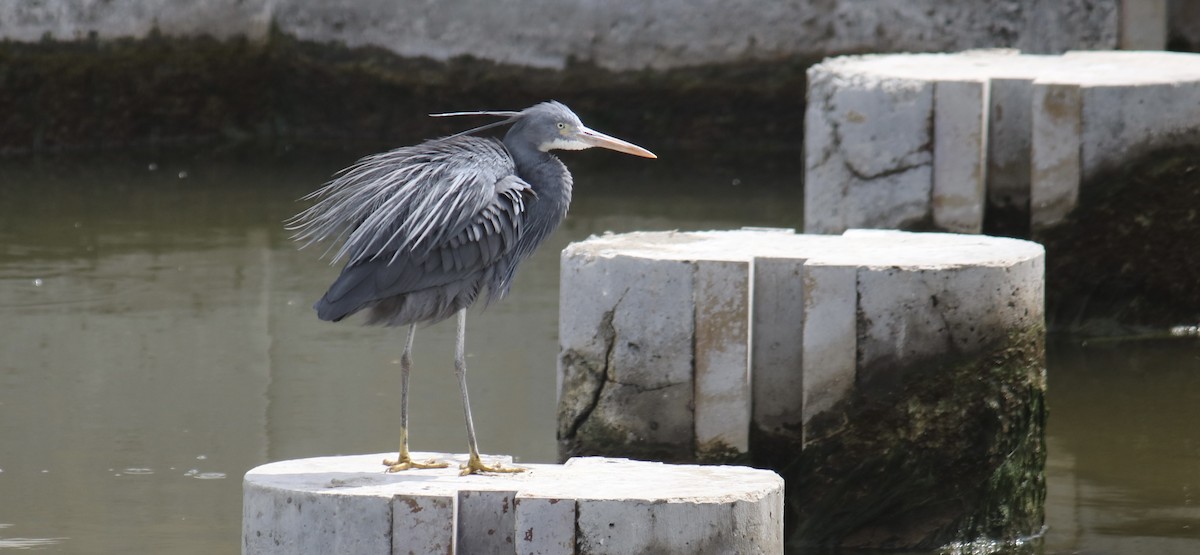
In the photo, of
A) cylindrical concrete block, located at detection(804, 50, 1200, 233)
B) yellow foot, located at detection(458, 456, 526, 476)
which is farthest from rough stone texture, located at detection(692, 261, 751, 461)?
cylindrical concrete block, located at detection(804, 50, 1200, 233)

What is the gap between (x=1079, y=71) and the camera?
7.62 m

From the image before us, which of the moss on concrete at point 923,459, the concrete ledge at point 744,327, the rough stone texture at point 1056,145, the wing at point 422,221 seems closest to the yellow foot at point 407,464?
A: the wing at point 422,221

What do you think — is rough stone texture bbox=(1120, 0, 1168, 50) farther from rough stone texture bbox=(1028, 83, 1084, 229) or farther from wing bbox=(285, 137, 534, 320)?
wing bbox=(285, 137, 534, 320)

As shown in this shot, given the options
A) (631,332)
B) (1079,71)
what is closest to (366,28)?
(1079,71)

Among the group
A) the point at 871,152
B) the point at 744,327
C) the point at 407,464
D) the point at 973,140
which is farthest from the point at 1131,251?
the point at 407,464

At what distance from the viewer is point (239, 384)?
6.55m

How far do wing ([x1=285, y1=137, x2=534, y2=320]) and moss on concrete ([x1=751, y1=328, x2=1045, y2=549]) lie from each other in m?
1.14

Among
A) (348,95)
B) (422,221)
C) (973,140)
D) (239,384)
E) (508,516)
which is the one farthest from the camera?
(348,95)

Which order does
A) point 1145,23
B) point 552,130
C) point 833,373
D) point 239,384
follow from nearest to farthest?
point 552,130
point 833,373
point 239,384
point 1145,23

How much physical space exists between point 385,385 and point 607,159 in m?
5.20

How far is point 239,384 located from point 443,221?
245 cm

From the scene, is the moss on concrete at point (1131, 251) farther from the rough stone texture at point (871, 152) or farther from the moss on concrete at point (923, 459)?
the moss on concrete at point (923, 459)

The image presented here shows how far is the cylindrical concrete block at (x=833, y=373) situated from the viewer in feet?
16.3

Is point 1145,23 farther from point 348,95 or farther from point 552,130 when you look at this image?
point 552,130
